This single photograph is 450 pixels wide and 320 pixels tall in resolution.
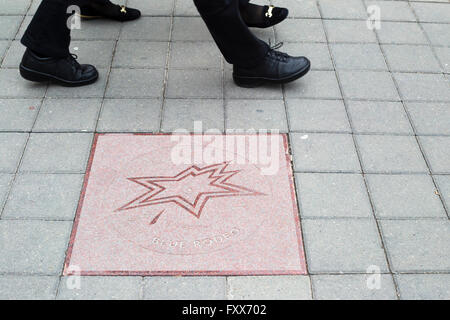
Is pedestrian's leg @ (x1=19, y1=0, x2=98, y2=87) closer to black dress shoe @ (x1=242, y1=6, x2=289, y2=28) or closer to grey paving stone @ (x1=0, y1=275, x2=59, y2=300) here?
black dress shoe @ (x1=242, y1=6, x2=289, y2=28)

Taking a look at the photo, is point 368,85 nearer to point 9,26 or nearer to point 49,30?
point 49,30

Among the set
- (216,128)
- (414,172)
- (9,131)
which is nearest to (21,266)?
(9,131)

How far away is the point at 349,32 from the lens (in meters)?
4.26

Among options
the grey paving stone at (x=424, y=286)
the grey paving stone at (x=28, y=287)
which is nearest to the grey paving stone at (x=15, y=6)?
the grey paving stone at (x=28, y=287)

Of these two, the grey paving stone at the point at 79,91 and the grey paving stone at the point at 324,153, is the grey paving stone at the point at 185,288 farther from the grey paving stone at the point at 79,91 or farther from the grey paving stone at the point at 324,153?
the grey paving stone at the point at 79,91

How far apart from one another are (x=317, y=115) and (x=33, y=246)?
1.85 meters

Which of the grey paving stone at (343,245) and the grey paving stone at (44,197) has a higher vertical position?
the grey paving stone at (44,197)

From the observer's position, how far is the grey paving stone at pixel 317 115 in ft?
11.1

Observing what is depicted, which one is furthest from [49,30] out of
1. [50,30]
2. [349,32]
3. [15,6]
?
[349,32]

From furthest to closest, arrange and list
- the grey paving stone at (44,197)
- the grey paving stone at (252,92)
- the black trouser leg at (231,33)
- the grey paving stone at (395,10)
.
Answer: the grey paving stone at (395,10)
the grey paving stone at (252,92)
the black trouser leg at (231,33)
the grey paving stone at (44,197)

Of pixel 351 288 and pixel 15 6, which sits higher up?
pixel 15 6

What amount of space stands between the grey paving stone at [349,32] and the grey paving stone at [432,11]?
0.52 metres
